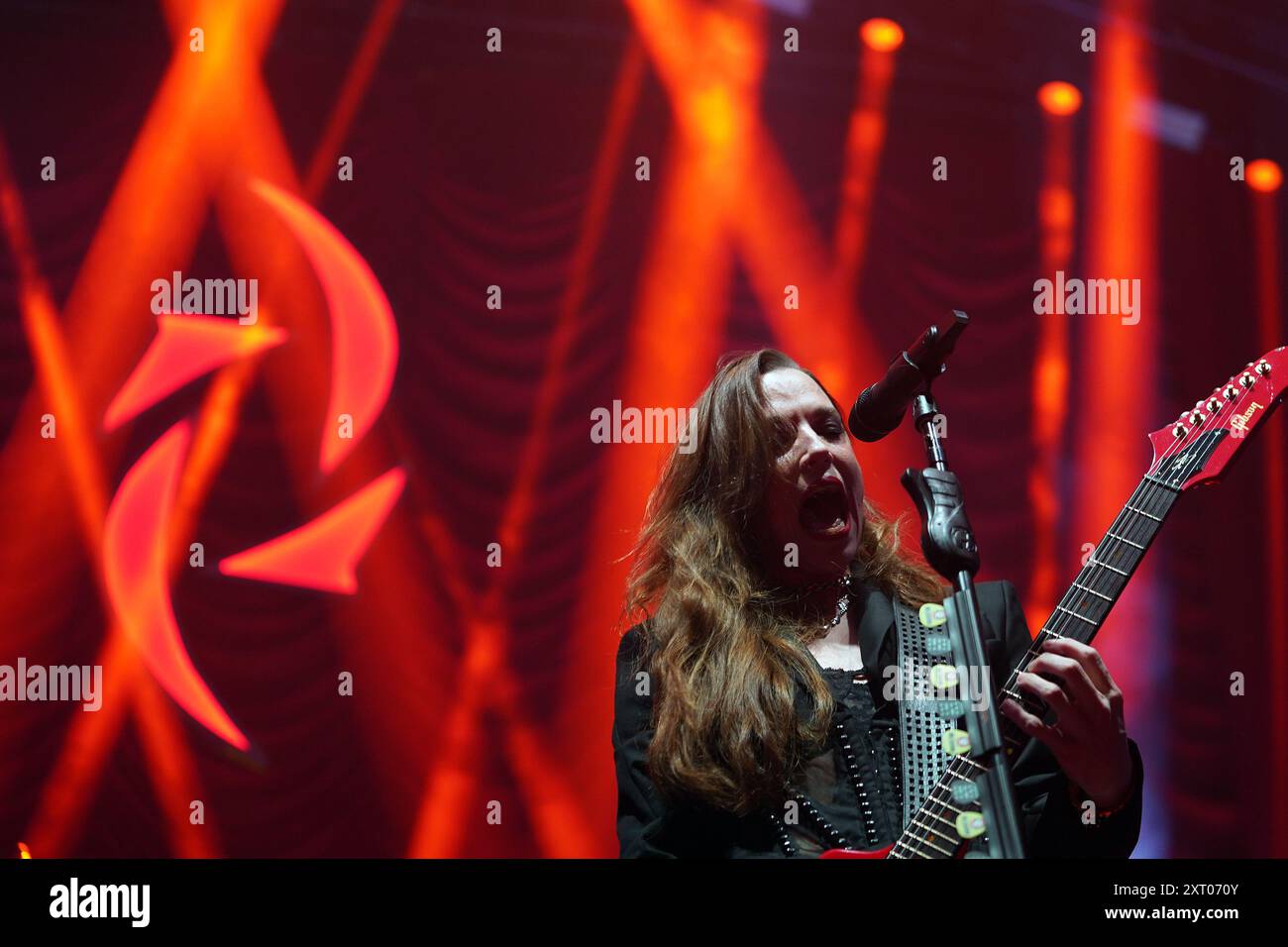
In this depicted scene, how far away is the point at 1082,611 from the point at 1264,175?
99.7 inches

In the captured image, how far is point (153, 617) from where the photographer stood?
3.48m

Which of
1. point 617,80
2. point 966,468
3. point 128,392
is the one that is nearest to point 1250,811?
point 966,468

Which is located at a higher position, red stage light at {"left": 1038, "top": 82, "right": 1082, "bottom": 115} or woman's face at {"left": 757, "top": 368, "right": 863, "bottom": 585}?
red stage light at {"left": 1038, "top": 82, "right": 1082, "bottom": 115}

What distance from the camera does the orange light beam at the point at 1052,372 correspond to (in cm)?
350

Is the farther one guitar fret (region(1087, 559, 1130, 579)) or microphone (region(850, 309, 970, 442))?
guitar fret (region(1087, 559, 1130, 579))

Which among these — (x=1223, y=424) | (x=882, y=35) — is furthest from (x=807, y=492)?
(x=882, y=35)

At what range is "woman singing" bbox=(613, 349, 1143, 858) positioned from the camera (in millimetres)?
1790

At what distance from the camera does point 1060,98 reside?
3590mm

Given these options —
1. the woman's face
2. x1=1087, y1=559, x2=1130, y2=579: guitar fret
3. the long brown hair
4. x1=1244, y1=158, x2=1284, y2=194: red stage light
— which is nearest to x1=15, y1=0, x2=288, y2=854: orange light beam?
the long brown hair

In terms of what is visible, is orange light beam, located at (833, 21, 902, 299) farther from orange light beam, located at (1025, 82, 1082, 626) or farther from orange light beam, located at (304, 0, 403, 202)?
orange light beam, located at (304, 0, 403, 202)

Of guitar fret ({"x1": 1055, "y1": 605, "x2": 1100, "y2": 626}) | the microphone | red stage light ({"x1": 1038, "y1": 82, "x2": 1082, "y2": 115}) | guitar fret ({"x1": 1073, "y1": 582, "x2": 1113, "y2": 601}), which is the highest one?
red stage light ({"x1": 1038, "y1": 82, "x2": 1082, "y2": 115})

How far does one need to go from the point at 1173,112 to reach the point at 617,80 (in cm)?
179

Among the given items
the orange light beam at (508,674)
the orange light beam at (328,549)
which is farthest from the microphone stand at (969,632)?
the orange light beam at (328,549)

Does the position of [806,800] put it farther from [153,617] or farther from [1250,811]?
[153,617]
